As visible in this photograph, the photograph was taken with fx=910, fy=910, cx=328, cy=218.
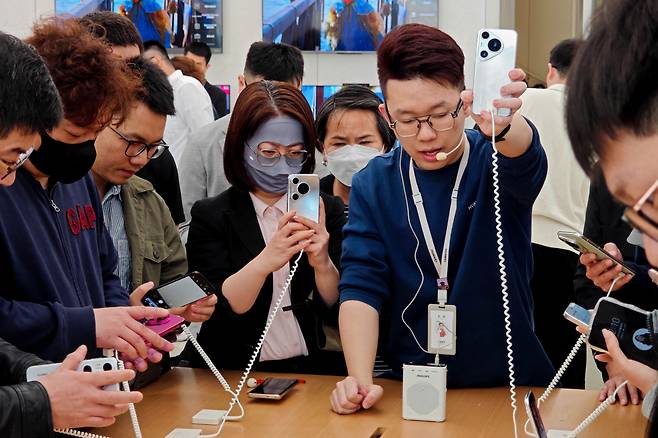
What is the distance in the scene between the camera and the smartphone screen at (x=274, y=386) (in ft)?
8.23

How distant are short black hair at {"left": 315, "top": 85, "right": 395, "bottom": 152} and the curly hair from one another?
123cm

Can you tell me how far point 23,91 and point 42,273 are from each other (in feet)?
1.83

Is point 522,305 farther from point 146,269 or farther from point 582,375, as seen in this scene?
point 582,375

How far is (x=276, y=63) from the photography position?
16.0 ft

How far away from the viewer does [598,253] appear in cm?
228

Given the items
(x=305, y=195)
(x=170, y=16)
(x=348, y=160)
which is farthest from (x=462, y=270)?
(x=170, y=16)

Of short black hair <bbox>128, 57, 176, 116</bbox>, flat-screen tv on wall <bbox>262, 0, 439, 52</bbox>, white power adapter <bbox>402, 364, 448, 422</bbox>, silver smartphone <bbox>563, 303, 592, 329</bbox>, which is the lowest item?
white power adapter <bbox>402, 364, 448, 422</bbox>

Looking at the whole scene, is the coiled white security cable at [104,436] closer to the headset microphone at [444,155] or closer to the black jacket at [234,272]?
the black jacket at [234,272]

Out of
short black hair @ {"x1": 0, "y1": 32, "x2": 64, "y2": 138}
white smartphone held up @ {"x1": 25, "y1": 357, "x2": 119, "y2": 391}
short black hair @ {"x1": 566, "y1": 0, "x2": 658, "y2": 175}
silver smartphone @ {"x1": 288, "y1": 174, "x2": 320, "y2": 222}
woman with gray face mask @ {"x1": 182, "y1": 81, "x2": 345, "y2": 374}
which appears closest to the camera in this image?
short black hair @ {"x1": 566, "y1": 0, "x2": 658, "y2": 175}

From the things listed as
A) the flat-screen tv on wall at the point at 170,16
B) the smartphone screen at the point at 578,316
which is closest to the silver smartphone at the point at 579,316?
the smartphone screen at the point at 578,316

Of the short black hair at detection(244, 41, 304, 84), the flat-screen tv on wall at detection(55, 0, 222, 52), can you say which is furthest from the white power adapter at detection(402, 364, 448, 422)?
the flat-screen tv on wall at detection(55, 0, 222, 52)

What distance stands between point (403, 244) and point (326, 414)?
519 mm

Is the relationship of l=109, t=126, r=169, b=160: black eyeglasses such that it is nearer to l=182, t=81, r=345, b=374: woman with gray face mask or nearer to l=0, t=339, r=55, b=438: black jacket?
l=182, t=81, r=345, b=374: woman with gray face mask

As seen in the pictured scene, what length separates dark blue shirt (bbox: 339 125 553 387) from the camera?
8.27 feet
